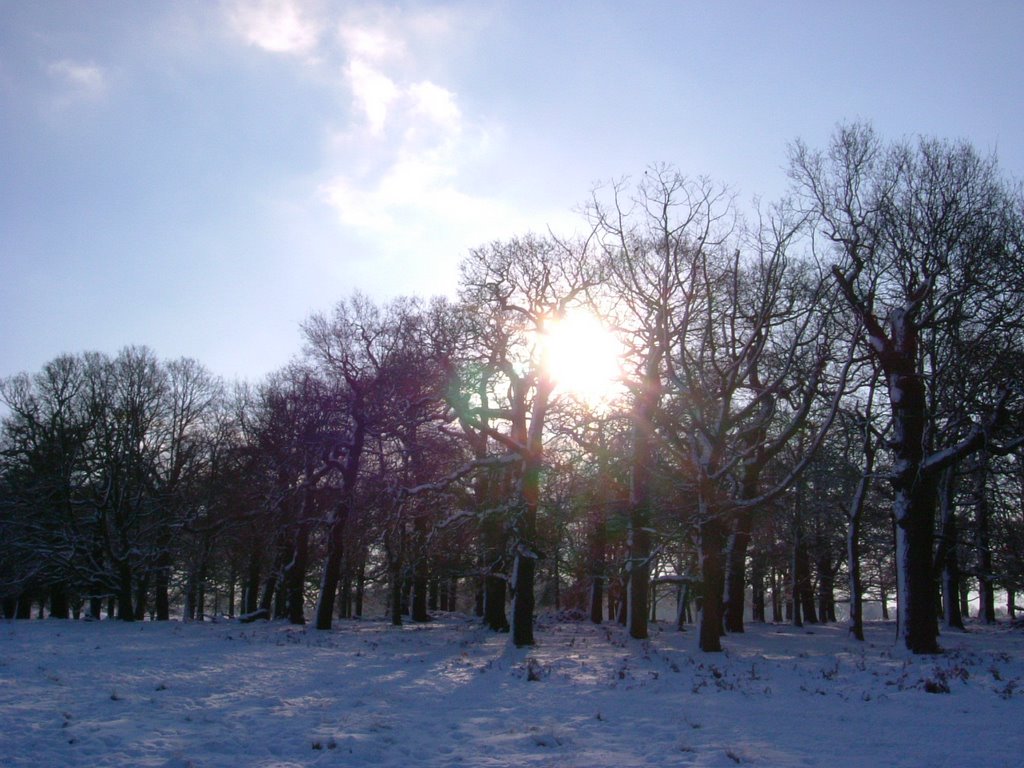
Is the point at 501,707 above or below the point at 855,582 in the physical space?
below

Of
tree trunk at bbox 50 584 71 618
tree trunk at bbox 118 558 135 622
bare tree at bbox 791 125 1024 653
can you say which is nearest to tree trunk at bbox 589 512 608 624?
bare tree at bbox 791 125 1024 653

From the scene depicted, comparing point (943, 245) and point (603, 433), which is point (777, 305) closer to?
point (943, 245)

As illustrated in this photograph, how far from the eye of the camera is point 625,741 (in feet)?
32.5

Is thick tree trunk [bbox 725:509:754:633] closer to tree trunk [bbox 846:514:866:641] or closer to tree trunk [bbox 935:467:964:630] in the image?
tree trunk [bbox 846:514:866:641]

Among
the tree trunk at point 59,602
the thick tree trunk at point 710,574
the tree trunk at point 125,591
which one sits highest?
the thick tree trunk at point 710,574

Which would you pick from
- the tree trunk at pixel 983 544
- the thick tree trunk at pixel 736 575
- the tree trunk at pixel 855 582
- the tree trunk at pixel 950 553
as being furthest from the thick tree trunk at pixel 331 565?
the tree trunk at pixel 983 544

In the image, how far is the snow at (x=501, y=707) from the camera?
8977 millimetres

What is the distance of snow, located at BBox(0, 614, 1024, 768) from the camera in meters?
8.98

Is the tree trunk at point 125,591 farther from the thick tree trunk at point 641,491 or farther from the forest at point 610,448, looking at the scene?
the thick tree trunk at point 641,491

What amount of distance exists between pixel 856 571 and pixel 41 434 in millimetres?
35211

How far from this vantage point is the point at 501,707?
12.5 metres

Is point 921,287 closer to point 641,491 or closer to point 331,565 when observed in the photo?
point 641,491

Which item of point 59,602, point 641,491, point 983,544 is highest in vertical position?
point 641,491

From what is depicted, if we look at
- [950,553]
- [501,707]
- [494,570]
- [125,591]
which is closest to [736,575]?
[494,570]
